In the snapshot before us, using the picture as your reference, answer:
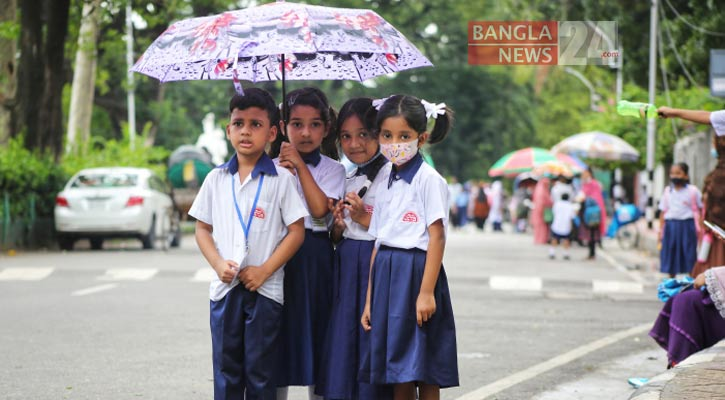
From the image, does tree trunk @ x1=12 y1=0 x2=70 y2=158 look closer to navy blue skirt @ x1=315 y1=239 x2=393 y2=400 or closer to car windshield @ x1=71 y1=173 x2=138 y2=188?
car windshield @ x1=71 y1=173 x2=138 y2=188

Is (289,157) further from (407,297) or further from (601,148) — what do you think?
(601,148)

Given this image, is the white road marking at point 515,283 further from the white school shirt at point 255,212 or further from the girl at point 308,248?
the white school shirt at point 255,212

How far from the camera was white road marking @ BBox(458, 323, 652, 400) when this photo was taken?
7791 millimetres

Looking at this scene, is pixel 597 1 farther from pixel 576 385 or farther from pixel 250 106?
pixel 250 106

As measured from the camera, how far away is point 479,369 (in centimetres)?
881

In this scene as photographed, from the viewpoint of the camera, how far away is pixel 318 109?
238 inches

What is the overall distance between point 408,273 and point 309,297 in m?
0.50

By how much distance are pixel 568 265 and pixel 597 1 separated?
10.8 m

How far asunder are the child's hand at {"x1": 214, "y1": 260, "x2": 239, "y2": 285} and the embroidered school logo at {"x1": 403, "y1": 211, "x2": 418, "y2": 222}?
0.80 metres

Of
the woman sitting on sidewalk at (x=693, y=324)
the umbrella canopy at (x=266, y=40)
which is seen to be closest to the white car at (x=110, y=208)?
the woman sitting on sidewalk at (x=693, y=324)

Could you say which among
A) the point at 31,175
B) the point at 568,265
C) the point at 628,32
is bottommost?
the point at 568,265

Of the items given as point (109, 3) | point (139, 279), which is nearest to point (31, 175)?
point (109, 3)

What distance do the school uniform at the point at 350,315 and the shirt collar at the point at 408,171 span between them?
62mm

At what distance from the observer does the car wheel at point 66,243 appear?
76.6 ft
